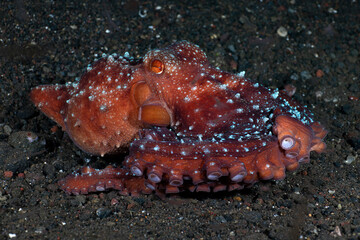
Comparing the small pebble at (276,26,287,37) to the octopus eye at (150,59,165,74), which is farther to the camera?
the small pebble at (276,26,287,37)

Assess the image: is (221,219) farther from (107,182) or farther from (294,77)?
(294,77)

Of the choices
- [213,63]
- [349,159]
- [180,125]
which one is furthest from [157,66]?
[349,159]

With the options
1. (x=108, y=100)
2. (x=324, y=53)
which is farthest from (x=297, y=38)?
(x=108, y=100)

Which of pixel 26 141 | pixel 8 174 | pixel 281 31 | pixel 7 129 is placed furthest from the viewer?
pixel 281 31

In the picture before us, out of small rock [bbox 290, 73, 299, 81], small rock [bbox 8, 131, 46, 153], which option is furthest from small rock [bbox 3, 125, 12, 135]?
small rock [bbox 290, 73, 299, 81]

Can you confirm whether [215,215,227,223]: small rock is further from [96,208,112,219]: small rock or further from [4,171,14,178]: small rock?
[4,171,14,178]: small rock

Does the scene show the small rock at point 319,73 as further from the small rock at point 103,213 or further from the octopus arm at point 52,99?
the small rock at point 103,213

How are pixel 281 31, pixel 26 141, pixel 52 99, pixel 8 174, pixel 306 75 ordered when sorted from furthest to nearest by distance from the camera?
pixel 281 31, pixel 306 75, pixel 26 141, pixel 52 99, pixel 8 174
